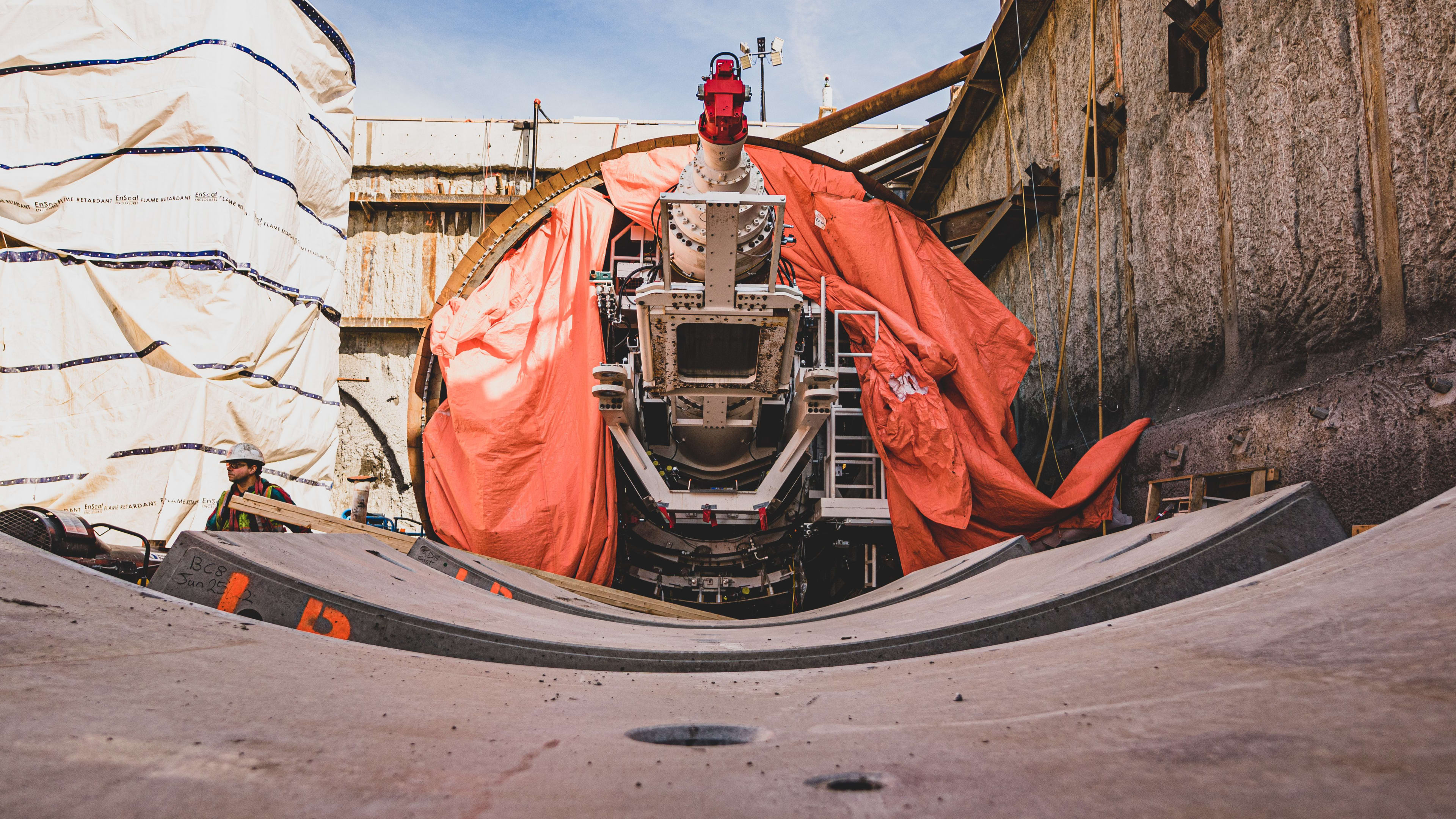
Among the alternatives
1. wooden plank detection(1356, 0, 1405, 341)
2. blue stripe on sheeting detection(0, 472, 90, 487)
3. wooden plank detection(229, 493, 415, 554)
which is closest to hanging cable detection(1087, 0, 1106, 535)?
wooden plank detection(1356, 0, 1405, 341)

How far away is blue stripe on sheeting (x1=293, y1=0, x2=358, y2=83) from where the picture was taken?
28.2 ft

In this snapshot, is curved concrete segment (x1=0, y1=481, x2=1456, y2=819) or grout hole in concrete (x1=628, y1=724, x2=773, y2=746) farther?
grout hole in concrete (x1=628, y1=724, x2=773, y2=746)

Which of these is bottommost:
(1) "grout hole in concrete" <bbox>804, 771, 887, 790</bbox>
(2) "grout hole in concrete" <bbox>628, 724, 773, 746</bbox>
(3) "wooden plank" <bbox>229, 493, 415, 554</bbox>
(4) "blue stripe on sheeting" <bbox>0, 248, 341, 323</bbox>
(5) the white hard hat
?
(2) "grout hole in concrete" <bbox>628, 724, 773, 746</bbox>

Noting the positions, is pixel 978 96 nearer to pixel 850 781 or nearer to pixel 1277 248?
pixel 1277 248

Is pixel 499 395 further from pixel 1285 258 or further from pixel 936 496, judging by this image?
pixel 1285 258

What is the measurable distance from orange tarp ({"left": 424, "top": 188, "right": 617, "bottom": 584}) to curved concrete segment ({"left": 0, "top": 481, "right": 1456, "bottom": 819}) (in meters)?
3.33

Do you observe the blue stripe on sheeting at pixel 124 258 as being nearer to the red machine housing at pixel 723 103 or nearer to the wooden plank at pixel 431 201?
the wooden plank at pixel 431 201

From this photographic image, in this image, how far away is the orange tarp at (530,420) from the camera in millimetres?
5176

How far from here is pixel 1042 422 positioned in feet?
22.2

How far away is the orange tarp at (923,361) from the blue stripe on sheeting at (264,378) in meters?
4.02

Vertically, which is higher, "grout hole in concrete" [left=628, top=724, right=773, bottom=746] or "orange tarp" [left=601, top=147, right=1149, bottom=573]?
"orange tarp" [left=601, top=147, right=1149, bottom=573]

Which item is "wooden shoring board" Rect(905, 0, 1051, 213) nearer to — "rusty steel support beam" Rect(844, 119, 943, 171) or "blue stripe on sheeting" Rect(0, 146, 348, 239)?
"rusty steel support beam" Rect(844, 119, 943, 171)

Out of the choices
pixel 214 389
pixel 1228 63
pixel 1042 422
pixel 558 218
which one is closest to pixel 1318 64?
pixel 1228 63

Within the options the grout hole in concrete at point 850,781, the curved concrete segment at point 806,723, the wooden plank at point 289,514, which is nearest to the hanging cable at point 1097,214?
the curved concrete segment at point 806,723
